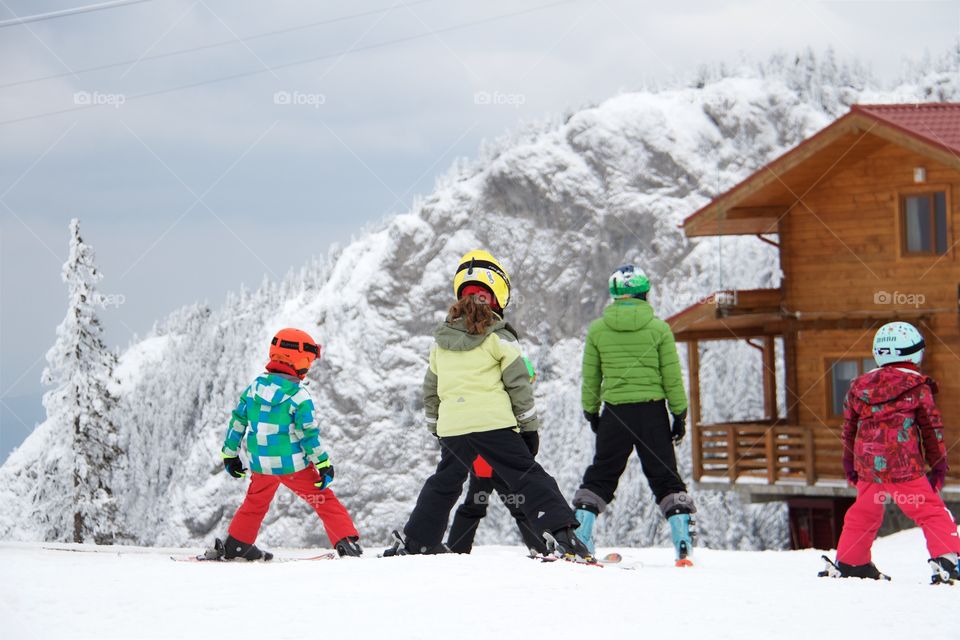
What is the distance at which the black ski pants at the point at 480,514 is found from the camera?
718 cm

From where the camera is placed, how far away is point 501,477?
7090 millimetres

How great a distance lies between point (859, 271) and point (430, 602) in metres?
16.8

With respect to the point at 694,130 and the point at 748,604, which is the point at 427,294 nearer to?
the point at 694,130

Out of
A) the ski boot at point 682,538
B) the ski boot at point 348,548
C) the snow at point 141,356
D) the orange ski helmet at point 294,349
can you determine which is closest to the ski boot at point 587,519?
the ski boot at point 682,538

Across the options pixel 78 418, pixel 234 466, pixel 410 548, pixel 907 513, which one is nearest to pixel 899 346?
pixel 907 513

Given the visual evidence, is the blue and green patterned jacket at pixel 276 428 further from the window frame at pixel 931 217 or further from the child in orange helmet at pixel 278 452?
the window frame at pixel 931 217

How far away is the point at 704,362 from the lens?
52125mm

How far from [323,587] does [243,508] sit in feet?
7.47

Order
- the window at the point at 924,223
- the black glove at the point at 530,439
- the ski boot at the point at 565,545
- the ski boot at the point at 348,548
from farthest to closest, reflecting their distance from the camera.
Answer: the window at the point at 924,223
the ski boot at the point at 348,548
the black glove at the point at 530,439
the ski boot at the point at 565,545

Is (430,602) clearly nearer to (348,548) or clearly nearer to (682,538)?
(348,548)

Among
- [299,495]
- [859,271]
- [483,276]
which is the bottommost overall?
[299,495]

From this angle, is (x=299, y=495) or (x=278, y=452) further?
(x=299, y=495)

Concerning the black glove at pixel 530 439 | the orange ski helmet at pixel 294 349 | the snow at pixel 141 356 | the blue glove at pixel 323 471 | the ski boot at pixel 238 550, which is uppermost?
the snow at pixel 141 356

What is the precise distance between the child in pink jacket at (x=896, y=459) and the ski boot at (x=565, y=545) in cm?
188
